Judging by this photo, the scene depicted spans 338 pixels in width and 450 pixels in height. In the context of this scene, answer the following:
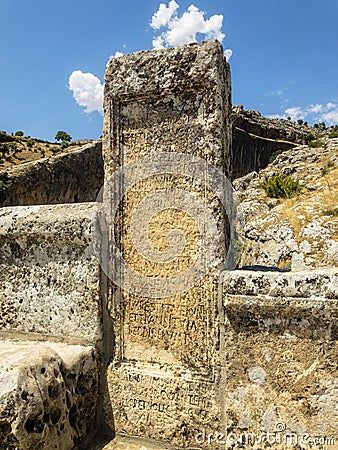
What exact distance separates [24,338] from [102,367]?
1.87 feet

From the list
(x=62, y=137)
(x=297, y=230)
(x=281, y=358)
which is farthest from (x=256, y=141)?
(x=62, y=137)

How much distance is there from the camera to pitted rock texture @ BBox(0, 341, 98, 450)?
1.75 meters

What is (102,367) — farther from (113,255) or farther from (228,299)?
(228,299)

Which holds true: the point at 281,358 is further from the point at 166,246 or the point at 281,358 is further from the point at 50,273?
the point at 50,273

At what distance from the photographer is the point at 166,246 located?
2330 millimetres

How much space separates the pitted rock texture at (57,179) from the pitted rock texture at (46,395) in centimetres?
2394

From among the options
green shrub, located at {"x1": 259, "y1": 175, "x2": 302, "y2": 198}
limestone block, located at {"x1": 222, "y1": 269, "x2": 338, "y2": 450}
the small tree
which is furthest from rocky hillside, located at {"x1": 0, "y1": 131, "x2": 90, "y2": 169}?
limestone block, located at {"x1": 222, "y1": 269, "x2": 338, "y2": 450}

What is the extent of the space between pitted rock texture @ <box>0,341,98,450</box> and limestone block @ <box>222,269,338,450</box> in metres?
0.82

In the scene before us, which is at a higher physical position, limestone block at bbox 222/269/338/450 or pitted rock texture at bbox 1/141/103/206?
pitted rock texture at bbox 1/141/103/206

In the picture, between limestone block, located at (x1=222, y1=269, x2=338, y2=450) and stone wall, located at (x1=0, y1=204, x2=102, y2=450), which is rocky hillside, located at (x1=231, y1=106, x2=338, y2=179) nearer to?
stone wall, located at (x1=0, y1=204, x2=102, y2=450)

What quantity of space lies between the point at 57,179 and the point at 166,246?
29.5 meters

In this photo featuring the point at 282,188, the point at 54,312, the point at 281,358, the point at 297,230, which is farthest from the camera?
the point at 282,188

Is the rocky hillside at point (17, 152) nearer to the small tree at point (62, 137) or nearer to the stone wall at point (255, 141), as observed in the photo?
the small tree at point (62, 137)

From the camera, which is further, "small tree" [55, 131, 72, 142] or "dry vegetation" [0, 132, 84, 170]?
"small tree" [55, 131, 72, 142]
